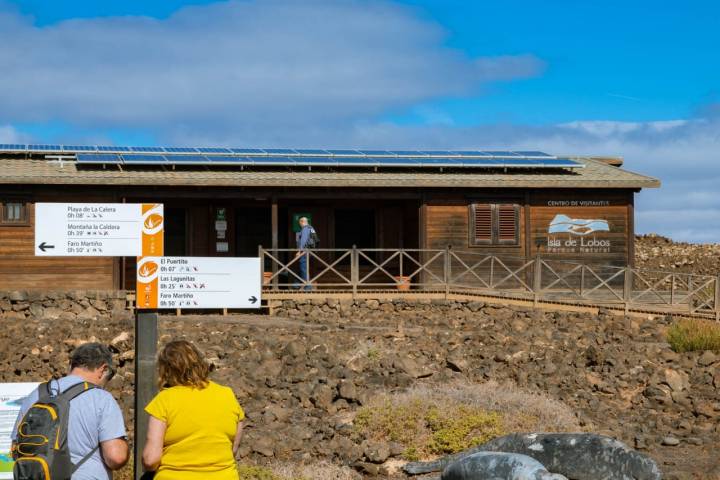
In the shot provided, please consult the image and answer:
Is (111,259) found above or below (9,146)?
below

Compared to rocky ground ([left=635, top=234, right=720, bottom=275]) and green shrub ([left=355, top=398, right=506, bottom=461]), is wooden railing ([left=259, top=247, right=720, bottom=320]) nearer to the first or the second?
green shrub ([left=355, top=398, right=506, bottom=461])

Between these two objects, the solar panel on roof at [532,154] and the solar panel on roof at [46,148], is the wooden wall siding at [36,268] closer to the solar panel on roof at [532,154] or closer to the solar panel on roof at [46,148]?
the solar panel on roof at [46,148]

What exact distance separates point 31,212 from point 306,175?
5.92 m

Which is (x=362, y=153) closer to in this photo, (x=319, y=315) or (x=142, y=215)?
(x=319, y=315)

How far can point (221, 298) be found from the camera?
8.46m

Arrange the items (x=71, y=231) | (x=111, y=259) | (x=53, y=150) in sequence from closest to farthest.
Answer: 1. (x=71, y=231)
2. (x=111, y=259)
3. (x=53, y=150)

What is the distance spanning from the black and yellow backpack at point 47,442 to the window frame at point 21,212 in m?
16.5

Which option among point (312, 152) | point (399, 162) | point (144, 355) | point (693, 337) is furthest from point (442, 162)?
point (144, 355)

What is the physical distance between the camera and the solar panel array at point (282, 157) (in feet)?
73.8

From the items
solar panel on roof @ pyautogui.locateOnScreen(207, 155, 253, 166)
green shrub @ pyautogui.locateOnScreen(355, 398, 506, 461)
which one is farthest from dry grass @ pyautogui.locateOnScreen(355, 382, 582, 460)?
solar panel on roof @ pyautogui.locateOnScreen(207, 155, 253, 166)

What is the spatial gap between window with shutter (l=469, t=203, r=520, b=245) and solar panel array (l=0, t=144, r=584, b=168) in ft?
4.00

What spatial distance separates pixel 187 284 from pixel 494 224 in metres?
15.4

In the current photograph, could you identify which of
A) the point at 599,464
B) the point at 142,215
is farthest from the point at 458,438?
the point at 142,215

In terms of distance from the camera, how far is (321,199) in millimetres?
23719
